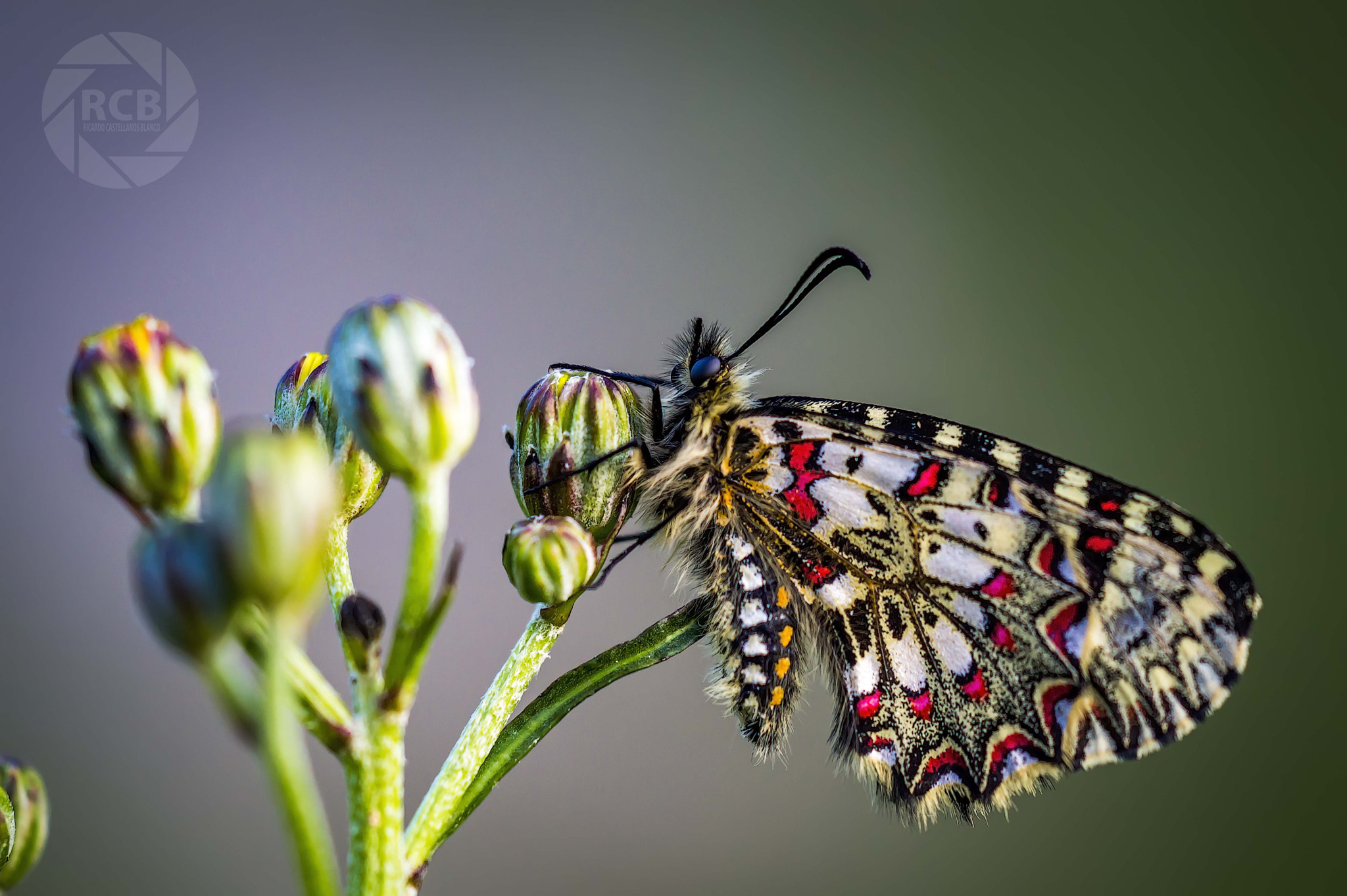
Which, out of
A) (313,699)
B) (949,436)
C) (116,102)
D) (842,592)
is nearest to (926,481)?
(949,436)

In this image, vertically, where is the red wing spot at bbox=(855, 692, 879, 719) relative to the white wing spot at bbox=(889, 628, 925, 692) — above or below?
below

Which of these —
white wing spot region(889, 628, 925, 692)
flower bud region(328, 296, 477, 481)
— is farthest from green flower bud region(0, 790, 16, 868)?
white wing spot region(889, 628, 925, 692)

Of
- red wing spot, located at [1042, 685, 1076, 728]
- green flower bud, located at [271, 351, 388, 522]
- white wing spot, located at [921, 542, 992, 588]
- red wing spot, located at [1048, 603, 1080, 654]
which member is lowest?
red wing spot, located at [1042, 685, 1076, 728]

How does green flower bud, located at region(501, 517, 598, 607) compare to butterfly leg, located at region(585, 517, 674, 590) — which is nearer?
green flower bud, located at region(501, 517, 598, 607)

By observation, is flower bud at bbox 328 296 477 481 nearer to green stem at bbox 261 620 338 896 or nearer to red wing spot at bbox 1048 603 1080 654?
green stem at bbox 261 620 338 896

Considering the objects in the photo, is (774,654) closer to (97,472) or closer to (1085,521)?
(1085,521)

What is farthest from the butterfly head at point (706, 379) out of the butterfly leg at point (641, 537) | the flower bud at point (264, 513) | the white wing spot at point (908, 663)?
the flower bud at point (264, 513)
